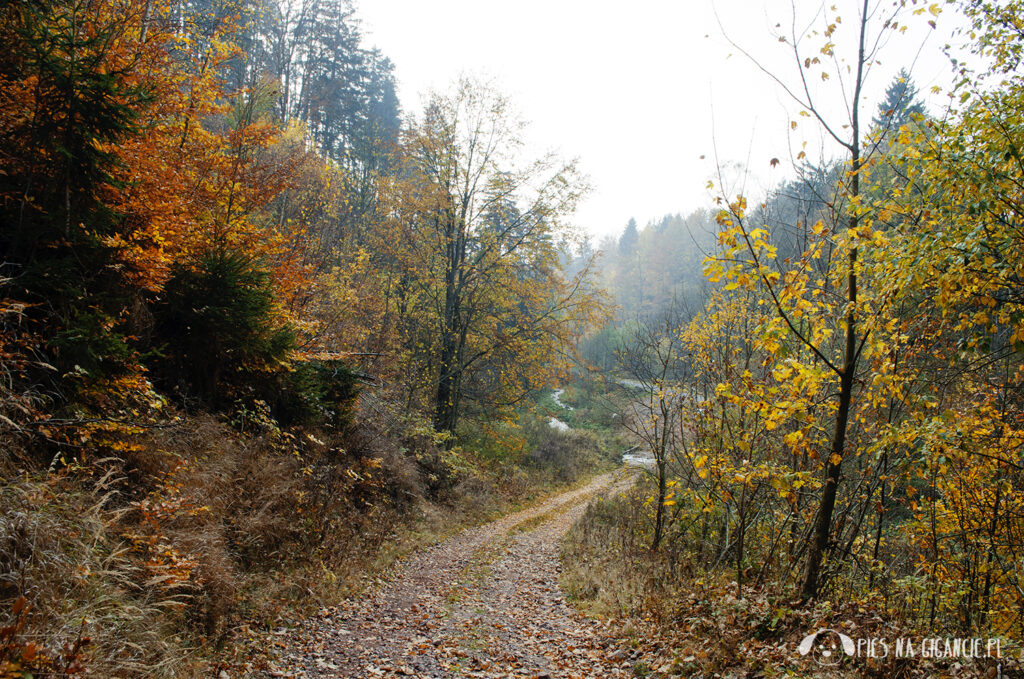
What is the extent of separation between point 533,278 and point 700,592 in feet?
39.2

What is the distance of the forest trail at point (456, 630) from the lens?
5.23 m

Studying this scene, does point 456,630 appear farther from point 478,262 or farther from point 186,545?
point 478,262

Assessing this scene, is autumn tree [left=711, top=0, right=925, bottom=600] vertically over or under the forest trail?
over

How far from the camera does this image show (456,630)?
6.35 m

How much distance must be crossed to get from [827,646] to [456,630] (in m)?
4.31

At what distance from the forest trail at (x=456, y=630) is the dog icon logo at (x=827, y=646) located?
193 centimetres

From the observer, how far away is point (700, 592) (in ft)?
20.8

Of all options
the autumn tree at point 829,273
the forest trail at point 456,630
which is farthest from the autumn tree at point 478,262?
the autumn tree at point 829,273

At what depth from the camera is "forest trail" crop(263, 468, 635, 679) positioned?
523cm

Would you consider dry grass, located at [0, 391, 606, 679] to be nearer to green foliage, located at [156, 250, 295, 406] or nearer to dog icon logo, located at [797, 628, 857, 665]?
green foliage, located at [156, 250, 295, 406]

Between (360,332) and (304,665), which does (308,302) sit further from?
(304,665)

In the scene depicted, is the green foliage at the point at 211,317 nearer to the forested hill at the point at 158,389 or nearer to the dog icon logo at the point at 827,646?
the forested hill at the point at 158,389

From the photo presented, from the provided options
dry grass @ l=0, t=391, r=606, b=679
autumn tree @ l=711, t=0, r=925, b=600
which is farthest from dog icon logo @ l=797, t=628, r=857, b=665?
dry grass @ l=0, t=391, r=606, b=679

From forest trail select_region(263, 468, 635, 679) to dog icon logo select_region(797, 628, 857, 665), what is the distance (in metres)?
1.93
